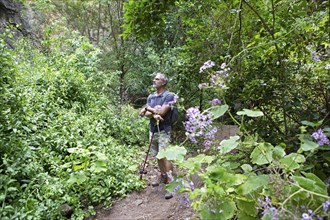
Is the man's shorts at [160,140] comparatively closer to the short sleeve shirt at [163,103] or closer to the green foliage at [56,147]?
the short sleeve shirt at [163,103]

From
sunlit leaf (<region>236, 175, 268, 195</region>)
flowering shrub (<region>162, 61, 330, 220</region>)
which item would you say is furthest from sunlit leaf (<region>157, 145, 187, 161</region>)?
sunlit leaf (<region>236, 175, 268, 195</region>)

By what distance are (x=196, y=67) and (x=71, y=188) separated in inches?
97.0

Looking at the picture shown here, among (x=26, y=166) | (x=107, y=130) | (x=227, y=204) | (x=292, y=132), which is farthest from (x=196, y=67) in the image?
(x=227, y=204)

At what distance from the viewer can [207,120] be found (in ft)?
5.79

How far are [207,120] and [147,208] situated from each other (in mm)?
2148

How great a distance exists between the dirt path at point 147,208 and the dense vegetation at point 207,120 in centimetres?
15

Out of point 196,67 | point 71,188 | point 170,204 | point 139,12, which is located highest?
point 139,12

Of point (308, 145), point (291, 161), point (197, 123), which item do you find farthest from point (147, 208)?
point (308, 145)

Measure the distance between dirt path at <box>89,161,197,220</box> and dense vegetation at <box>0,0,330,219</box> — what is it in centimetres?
15

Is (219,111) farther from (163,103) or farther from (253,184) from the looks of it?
(163,103)

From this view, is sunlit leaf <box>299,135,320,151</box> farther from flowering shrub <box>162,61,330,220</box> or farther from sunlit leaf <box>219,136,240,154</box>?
sunlit leaf <box>219,136,240,154</box>

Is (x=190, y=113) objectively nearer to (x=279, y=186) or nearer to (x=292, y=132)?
(x=279, y=186)

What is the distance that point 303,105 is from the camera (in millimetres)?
2398

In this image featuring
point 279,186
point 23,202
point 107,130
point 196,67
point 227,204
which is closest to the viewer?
point 279,186
